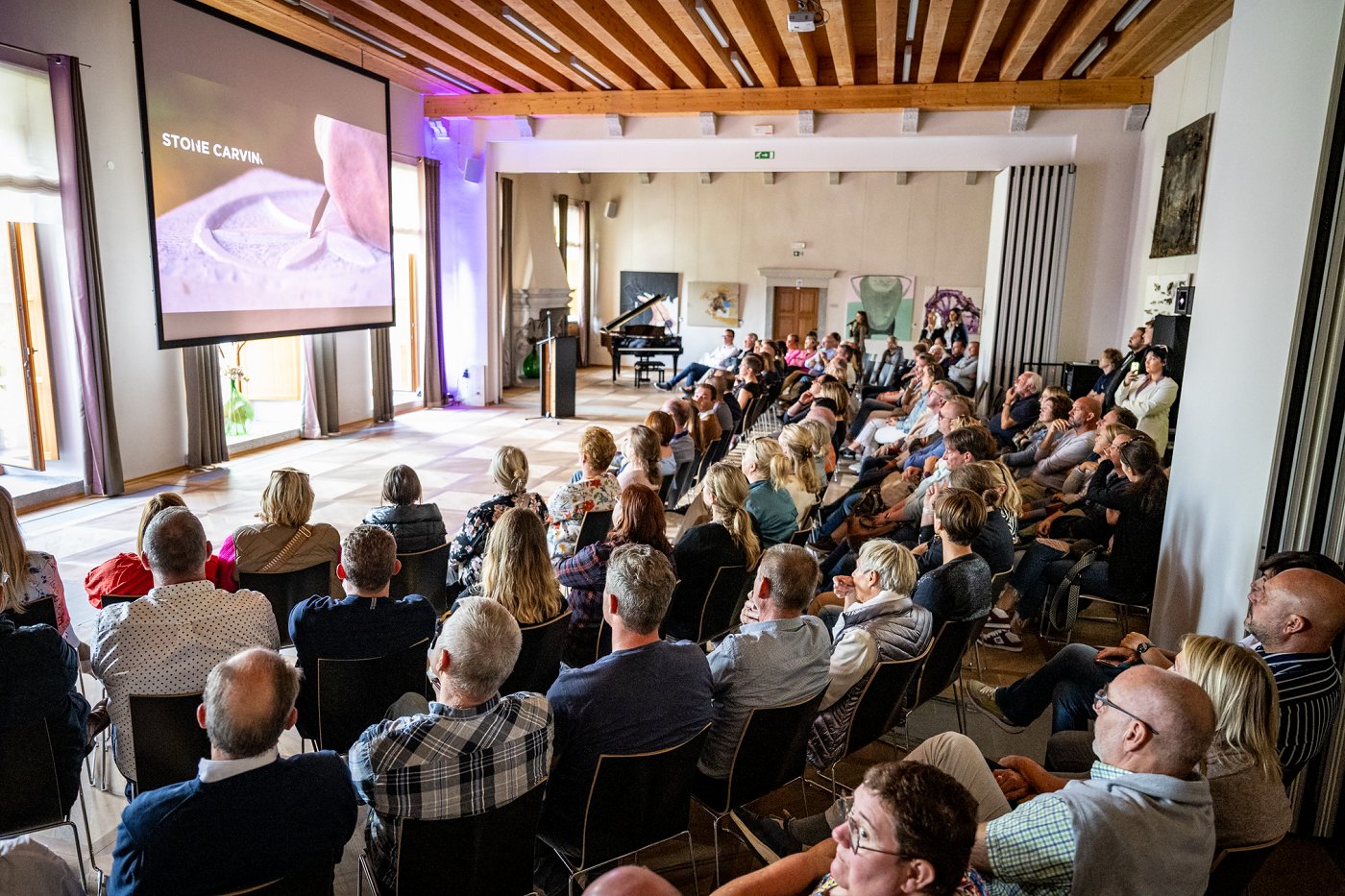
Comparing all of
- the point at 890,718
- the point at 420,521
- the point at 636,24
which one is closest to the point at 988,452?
the point at 890,718

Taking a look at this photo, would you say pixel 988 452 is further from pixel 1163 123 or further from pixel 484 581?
pixel 1163 123

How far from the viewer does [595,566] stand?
318cm

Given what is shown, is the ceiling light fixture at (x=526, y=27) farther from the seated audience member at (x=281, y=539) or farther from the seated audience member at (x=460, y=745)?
the seated audience member at (x=460, y=745)

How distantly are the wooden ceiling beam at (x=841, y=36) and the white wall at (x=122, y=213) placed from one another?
5.69 meters

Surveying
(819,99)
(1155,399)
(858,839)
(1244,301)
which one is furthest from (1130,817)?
(819,99)

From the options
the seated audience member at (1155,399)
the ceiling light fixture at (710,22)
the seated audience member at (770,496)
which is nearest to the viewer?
the seated audience member at (770,496)

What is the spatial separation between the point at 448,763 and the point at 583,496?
93.8 inches

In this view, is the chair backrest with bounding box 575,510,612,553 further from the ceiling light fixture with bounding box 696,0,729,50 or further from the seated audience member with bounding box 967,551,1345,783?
the ceiling light fixture with bounding box 696,0,729,50

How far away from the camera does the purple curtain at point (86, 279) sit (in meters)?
6.24

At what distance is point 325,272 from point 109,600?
21.3ft

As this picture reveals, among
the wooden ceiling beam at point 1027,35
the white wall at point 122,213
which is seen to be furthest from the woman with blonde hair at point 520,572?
the wooden ceiling beam at point 1027,35

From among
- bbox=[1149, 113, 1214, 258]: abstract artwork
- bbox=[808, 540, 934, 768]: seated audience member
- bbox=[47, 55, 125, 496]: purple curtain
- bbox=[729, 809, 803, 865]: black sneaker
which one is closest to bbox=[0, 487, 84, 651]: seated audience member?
bbox=[729, 809, 803, 865]: black sneaker

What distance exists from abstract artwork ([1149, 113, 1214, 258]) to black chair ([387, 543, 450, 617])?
7.24 metres

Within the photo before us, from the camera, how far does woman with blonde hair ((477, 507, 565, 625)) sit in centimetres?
277
